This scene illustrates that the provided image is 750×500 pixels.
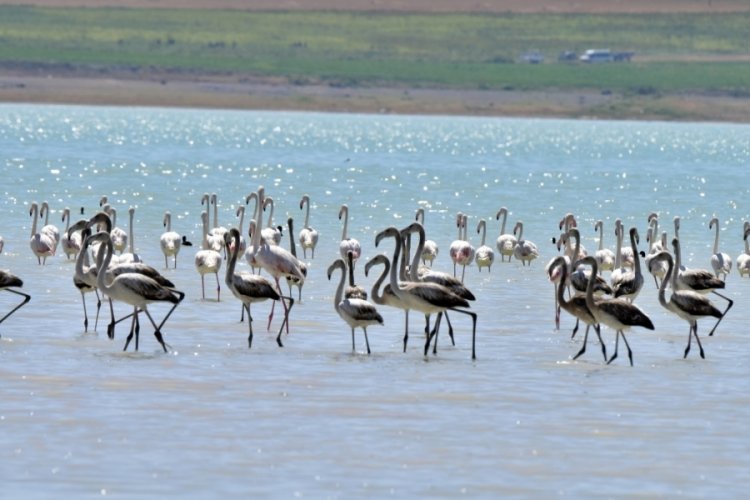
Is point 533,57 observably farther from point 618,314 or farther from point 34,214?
point 618,314

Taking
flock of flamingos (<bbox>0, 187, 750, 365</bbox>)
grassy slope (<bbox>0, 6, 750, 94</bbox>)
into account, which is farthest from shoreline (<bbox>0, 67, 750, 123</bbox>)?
flock of flamingos (<bbox>0, 187, 750, 365</bbox>)

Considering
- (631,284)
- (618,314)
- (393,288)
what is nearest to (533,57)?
(631,284)

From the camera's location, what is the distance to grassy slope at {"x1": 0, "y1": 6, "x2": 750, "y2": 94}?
152875mm

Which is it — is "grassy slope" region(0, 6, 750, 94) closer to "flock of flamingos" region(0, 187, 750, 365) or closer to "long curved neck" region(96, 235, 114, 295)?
"flock of flamingos" region(0, 187, 750, 365)

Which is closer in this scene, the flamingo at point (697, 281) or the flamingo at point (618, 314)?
the flamingo at point (618, 314)

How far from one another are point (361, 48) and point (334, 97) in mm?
43120

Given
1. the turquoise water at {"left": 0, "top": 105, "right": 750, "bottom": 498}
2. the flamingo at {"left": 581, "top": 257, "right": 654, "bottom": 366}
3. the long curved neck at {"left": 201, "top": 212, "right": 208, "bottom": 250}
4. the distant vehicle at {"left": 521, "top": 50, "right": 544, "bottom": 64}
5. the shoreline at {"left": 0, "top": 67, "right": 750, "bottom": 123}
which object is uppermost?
the distant vehicle at {"left": 521, "top": 50, "right": 544, "bottom": 64}

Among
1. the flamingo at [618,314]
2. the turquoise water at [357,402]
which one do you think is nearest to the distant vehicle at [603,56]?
the turquoise water at [357,402]

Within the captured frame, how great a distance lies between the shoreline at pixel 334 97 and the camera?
133 meters

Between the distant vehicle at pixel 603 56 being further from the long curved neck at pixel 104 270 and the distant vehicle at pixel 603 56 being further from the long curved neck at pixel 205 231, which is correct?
the long curved neck at pixel 104 270

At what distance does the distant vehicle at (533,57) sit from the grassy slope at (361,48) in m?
1.30

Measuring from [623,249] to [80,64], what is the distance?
12738 centimetres

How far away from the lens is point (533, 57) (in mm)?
179250

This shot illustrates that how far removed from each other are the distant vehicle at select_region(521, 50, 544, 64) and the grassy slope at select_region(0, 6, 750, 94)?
1301 millimetres
